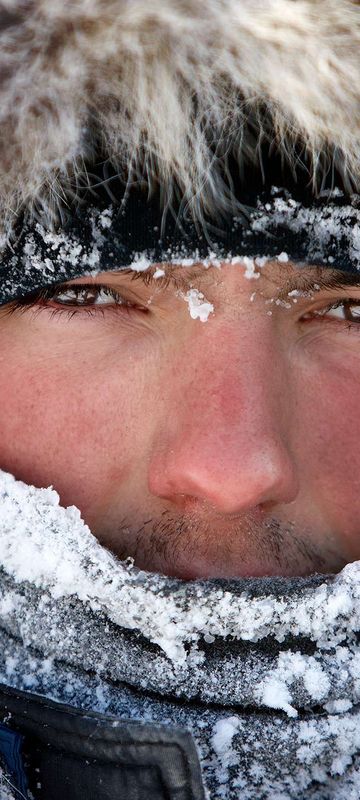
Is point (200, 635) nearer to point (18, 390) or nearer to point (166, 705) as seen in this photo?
point (166, 705)

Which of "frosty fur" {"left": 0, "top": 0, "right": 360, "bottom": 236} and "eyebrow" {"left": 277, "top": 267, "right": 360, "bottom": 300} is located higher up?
"frosty fur" {"left": 0, "top": 0, "right": 360, "bottom": 236}

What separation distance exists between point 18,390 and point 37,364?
0.05 m

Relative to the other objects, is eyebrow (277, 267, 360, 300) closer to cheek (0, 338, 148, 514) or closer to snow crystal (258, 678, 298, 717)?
cheek (0, 338, 148, 514)

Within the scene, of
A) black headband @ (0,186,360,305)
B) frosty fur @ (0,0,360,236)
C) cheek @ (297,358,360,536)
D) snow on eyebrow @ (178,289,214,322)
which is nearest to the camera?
frosty fur @ (0,0,360,236)

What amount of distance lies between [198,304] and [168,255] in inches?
5.0

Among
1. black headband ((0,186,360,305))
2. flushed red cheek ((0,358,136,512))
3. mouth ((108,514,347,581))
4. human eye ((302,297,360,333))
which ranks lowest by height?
mouth ((108,514,347,581))

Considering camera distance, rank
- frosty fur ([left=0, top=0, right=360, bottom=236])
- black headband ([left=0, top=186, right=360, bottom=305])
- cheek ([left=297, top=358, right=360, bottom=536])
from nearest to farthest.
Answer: frosty fur ([left=0, top=0, right=360, bottom=236]) < black headband ([left=0, top=186, right=360, bottom=305]) < cheek ([left=297, top=358, right=360, bottom=536])

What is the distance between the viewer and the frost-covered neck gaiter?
3.88 feet

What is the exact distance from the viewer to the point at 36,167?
111 cm

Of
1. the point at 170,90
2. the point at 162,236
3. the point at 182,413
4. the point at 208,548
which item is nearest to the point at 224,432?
the point at 182,413

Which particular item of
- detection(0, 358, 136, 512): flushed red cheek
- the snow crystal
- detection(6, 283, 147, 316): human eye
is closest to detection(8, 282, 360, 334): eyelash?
detection(6, 283, 147, 316): human eye

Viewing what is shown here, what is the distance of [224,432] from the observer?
1276mm

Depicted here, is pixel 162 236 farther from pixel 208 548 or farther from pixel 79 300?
pixel 208 548

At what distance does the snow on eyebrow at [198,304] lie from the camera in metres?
1.26
